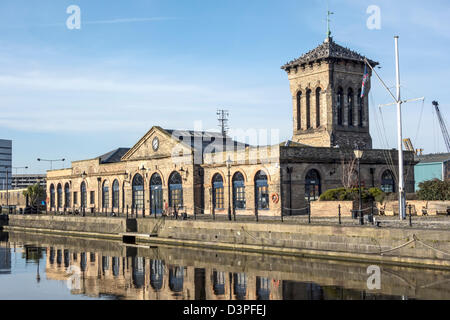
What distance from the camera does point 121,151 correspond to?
69.1m

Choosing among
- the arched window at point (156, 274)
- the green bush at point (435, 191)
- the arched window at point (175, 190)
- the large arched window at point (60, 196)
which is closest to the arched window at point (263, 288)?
the arched window at point (156, 274)

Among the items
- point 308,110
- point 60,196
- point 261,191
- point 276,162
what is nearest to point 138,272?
point 276,162

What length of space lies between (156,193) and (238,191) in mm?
11095

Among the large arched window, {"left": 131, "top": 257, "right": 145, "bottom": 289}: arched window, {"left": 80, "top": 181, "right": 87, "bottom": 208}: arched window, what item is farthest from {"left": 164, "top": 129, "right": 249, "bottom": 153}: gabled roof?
the large arched window

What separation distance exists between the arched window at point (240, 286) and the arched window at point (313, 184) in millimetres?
18383

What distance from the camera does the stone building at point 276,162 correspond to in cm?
4259

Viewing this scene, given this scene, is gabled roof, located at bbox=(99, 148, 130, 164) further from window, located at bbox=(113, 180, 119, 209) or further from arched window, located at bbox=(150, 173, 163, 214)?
arched window, located at bbox=(150, 173, 163, 214)

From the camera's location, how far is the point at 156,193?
177 ft

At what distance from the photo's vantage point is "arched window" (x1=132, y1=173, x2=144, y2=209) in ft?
184

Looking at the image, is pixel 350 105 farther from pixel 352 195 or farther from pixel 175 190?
pixel 352 195

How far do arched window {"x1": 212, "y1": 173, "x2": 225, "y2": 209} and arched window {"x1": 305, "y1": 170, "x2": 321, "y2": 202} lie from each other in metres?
7.59
